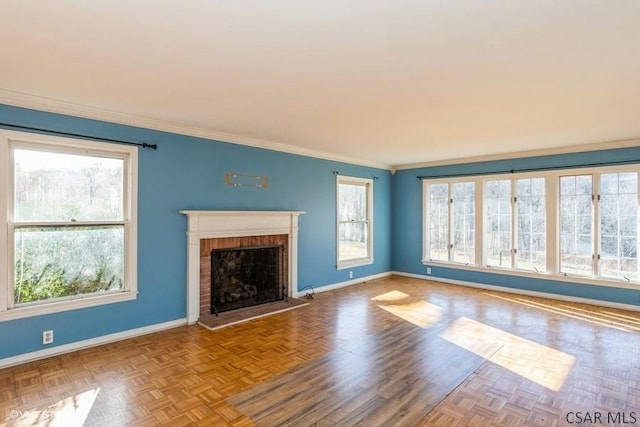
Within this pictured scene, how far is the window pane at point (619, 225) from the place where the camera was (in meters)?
5.04

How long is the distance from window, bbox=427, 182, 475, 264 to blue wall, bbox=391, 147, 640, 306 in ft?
0.75

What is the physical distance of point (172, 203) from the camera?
13.9ft

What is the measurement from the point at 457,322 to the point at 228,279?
319 centimetres

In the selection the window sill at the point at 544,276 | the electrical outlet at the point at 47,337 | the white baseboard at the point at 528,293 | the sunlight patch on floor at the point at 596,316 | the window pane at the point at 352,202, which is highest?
the window pane at the point at 352,202

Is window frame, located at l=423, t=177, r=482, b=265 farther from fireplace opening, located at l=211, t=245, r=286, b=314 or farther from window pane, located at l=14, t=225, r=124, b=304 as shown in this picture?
window pane, located at l=14, t=225, r=124, b=304

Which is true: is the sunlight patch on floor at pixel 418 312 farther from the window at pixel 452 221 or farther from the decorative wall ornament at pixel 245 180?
the decorative wall ornament at pixel 245 180

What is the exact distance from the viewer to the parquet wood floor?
7.92 ft

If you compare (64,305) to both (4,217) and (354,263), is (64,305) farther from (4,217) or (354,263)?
(354,263)

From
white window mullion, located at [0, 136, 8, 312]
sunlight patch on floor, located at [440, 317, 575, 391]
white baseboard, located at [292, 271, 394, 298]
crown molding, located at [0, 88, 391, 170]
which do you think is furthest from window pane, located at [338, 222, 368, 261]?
white window mullion, located at [0, 136, 8, 312]

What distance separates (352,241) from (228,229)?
2940mm

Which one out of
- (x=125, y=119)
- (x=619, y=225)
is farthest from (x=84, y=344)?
(x=619, y=225)

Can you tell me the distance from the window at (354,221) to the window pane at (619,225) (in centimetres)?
382

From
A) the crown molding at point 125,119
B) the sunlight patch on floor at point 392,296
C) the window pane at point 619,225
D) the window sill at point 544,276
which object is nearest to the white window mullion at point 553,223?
the window sill at point 544,276

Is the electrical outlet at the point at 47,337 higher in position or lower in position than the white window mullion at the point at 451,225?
lower
